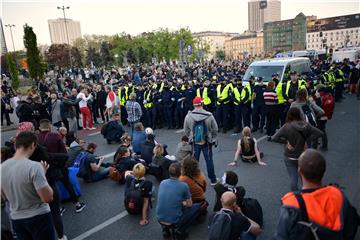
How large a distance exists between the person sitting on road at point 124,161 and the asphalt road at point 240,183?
17.3 inches

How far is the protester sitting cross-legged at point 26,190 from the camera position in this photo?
11.5 feet

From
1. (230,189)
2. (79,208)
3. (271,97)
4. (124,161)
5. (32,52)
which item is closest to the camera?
(230,189)

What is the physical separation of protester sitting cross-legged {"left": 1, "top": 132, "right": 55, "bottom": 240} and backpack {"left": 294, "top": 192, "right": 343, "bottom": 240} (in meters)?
2.76

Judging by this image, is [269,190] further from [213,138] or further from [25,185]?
[25,185]

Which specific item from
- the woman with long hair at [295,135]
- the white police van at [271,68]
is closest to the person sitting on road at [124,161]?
the woman with long hair at [295,135]

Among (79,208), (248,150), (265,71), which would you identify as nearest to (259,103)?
(248,150)

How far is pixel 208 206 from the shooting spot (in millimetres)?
6020

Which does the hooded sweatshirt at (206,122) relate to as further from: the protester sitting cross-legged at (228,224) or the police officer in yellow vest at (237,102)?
the police officer in yellow vest at (237,102)

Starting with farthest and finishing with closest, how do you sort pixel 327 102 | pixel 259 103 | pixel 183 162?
pixel 259 103 < pixel 327 102 < pixel 183 162

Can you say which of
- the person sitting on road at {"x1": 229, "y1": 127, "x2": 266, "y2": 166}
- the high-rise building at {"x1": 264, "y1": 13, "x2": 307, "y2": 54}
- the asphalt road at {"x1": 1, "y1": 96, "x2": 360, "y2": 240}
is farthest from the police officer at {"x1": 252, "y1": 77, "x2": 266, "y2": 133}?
the high-rise building at {"x1": 264, "y1": 13, "x2": 307, "y2": 54}

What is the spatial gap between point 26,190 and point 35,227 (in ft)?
1.92

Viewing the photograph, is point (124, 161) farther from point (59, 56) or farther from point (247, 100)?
point (59, 56)

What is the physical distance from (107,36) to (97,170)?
83.2m

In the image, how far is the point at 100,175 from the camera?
25.7 feet
